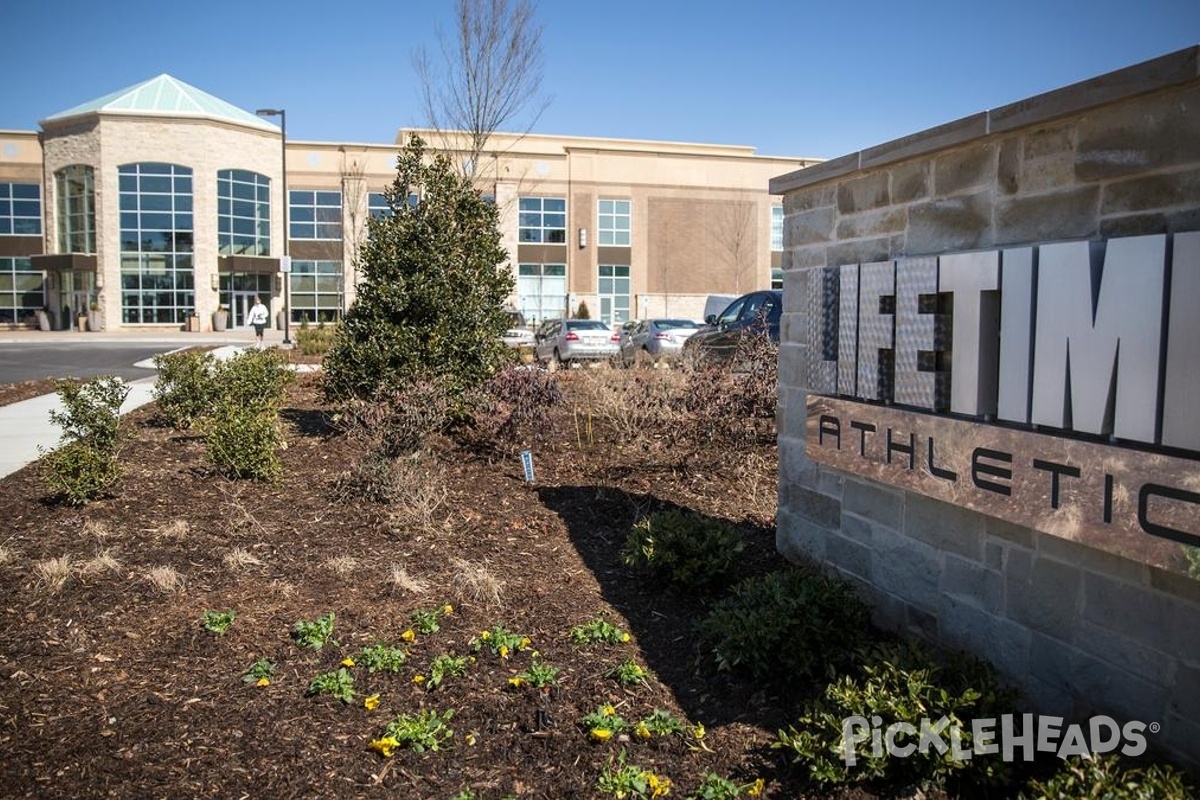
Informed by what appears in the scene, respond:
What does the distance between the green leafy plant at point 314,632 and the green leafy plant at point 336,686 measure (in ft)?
1.21

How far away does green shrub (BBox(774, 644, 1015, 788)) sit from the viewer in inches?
117

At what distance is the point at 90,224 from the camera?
44.7m

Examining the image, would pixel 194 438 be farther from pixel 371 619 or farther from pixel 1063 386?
pixel 1063 386

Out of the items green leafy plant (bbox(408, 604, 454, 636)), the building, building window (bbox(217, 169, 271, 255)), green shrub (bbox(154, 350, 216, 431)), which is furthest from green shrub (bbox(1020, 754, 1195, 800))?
building window (bbox(217, 169, 271, 255))

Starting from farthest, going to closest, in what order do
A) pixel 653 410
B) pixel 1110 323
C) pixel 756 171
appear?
pixel 756 171 < pixel 653 410 < pixel 1110 323

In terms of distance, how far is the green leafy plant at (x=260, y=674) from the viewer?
157 inches

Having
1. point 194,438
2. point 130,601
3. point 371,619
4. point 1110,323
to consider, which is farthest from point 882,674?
point 194,438

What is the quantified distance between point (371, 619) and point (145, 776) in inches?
57.1

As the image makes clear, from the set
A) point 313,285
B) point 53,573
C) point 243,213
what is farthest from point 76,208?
point 53,573

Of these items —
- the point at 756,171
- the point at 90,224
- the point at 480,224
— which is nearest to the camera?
the point at 480,224

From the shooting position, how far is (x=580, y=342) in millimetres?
21547

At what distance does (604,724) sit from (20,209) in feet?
178

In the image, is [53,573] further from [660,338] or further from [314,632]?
[660,338]

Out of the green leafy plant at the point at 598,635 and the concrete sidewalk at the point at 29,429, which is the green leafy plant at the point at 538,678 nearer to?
the green leafy plant at the point at 598,635
